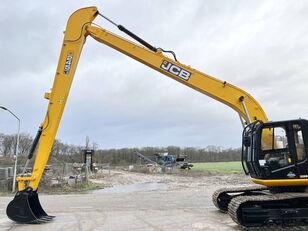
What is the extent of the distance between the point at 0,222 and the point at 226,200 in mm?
7081

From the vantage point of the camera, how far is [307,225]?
7.28m

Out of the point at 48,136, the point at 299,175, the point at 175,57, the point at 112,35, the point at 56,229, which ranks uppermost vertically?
the point at 112,35

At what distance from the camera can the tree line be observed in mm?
66938

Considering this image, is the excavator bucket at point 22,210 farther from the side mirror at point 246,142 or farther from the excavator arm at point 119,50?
the side mirror at point 246,142

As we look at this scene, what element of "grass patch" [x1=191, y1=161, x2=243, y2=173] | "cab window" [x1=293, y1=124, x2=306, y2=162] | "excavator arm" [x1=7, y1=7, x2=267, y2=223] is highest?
"excavator arm" [x1=7, y1=7, x2=267, y2=223]

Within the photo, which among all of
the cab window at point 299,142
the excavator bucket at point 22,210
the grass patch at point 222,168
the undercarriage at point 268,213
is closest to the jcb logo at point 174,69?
the cab window at point 299,142

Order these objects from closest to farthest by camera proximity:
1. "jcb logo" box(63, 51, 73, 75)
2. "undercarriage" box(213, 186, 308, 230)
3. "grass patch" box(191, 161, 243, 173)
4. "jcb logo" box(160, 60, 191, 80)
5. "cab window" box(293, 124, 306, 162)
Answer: "undercarriage" box(213, 186, 308, 230)
"cab window" box(293, 124, 306, 162)
"jcb logo" box(63, 51, 73, 75)
"jcb logo" box(160, 60, 191, 80)
"grass patch" box(191, 161, 243, 173)

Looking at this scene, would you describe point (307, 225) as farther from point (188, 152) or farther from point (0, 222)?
point (188, 152)

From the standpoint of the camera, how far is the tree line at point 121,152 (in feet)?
220

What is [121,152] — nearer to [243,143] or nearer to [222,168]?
[222,168]

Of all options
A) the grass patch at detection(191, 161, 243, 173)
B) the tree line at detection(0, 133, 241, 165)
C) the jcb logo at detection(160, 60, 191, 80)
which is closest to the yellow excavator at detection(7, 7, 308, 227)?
the jcb logo at detection(160, 60, 191, 80)

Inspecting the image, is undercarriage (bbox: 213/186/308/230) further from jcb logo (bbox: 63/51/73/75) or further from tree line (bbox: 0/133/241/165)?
tree line (bbox: 0/133/241/165)

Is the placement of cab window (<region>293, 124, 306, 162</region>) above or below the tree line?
below

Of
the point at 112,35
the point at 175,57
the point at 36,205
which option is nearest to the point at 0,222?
the point at 36,205
